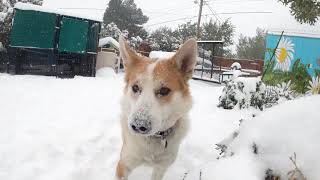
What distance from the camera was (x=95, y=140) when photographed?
209 inches

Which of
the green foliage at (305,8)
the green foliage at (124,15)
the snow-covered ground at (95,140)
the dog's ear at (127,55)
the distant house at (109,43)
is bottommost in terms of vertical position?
the snow-covered ground at (95,140)

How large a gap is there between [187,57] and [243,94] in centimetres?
496

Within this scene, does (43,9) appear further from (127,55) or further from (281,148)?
(281,148)

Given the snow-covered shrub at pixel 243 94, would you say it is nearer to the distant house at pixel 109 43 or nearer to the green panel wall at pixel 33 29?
the green panel wall at pixel 33 29

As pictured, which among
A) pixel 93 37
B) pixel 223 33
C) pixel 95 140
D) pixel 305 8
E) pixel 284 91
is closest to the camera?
pixel 305 8

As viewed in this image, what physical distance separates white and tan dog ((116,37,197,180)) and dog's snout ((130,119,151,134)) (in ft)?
0.53

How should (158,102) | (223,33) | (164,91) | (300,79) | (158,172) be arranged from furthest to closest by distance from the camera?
(223,33) < (300,79) < (158,172) < (164,91) < (158,102)

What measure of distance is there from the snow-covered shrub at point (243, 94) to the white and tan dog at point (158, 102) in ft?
15.0

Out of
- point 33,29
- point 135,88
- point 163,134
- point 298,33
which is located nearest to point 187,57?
point 135,88

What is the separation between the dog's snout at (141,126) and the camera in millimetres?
2859

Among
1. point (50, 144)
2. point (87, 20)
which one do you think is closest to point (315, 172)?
point (50, 144)

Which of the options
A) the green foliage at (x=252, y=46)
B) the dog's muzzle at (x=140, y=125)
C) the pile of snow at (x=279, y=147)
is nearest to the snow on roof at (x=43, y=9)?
the dog's muzzle at (x=140, y=125)

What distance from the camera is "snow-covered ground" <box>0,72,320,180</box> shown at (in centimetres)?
173

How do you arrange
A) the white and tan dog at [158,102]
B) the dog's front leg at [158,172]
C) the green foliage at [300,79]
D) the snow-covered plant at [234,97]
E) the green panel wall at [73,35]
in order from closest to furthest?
1. the white and tan dog at [158,102]
2. the dog's front leg at [158,172]
3. the green foliage at [300,79]
4. the snow-covered plant at [234,97]
5. the green panel wall at [73,35]
